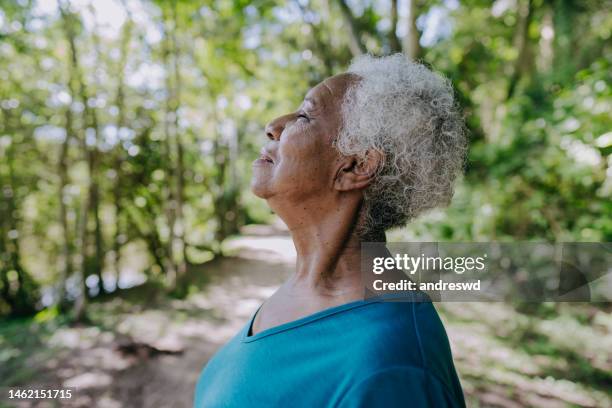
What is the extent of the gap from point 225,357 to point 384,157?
905 mm

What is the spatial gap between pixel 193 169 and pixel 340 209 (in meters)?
11.0

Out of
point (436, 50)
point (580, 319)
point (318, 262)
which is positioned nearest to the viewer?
point (318, 262)

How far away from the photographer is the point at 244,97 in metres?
12.3

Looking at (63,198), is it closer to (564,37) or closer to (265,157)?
(265,157)

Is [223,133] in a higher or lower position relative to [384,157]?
higher

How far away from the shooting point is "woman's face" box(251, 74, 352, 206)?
1.29m

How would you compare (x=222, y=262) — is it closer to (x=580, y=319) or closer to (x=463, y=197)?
(x=463, y=197)

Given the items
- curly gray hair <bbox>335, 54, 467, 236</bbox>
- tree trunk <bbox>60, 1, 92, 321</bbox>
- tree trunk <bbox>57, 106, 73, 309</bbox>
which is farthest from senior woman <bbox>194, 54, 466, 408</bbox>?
tree trunk <bbox>57, 106, 73, 309</bbox>

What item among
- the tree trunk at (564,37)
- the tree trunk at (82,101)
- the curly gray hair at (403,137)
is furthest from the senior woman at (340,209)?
the tree trunk at (82,101)

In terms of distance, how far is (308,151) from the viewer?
4.25ft

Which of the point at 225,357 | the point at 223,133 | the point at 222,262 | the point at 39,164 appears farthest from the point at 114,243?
the point at 225,357

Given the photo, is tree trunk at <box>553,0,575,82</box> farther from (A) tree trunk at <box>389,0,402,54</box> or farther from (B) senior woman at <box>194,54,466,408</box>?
(B) senior woman at <box>194,54,466,408</box>

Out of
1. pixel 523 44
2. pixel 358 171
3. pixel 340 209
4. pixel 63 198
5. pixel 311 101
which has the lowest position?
pixel 63 198

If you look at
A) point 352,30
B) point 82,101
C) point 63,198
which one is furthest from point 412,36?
point 63,198
